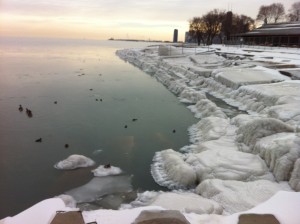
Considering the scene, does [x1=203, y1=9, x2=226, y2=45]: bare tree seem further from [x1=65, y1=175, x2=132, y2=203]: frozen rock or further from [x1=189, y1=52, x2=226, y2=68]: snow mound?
[x1=65, y1=175, x2=132, y2=203]: frozen rock

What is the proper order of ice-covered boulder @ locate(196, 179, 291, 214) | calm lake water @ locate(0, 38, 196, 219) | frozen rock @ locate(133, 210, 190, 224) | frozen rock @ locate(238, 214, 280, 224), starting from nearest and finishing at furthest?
1. frozen rock @ locate(133, 210, 190, 224)
2. frozen rock @ locate(238, 214, 280, 224)
3. ice-covered boulder @ locate(196, 179, 291, 214)
4. calm lake water @ locate(0, 38, 196, 219)

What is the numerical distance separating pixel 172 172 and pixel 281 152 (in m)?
3.33

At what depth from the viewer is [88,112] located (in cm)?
2081

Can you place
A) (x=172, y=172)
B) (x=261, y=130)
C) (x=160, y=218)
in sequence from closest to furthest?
(x=160, y=218) < (x=172, y=172) < (x=261, y=130)

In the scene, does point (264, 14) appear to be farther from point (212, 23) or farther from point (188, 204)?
point (188, 204)

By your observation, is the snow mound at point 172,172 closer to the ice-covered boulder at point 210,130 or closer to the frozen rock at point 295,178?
the frozen rock at point 295,178

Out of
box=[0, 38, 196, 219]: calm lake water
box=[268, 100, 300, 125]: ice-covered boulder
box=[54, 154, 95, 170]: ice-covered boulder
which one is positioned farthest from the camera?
box=[268, 100, 300, 125]: ice-covered boulder

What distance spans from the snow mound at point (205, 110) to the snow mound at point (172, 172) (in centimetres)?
669

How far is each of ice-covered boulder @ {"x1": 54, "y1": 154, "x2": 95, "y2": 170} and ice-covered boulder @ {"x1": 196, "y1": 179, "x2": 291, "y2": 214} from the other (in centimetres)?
428

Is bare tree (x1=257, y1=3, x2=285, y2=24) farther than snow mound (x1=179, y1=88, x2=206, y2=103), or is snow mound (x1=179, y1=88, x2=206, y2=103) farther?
bare tree (x1=257, y1=3, x2=285, y2=24)

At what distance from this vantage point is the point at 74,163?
476 inches

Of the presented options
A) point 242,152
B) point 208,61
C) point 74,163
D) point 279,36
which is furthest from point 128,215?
point 279,36

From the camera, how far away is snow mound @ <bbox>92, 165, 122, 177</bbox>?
11.4 meters

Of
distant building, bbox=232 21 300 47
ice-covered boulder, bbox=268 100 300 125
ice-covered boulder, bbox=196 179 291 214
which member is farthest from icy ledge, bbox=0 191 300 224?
distant building, bbox=232 21 300 47
